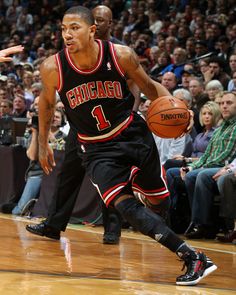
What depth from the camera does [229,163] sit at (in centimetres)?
748

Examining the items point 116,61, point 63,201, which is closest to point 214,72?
point 63,201

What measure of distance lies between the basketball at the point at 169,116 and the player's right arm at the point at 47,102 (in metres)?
0.77

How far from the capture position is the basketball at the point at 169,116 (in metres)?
5.03

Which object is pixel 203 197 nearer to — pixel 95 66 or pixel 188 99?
pixel 188 99

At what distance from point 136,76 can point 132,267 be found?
54.9 inches

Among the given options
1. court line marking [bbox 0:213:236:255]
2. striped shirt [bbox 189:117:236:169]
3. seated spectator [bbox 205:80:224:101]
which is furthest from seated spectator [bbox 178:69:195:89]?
court line marking [bbox 0:213:236:255]

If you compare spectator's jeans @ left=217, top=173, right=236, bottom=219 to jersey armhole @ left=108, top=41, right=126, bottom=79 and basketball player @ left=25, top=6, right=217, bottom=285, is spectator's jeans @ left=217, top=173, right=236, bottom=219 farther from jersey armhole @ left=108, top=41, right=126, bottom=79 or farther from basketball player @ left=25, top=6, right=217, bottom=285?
jersey armhole @ left=108, top=41, right=126, bottom=79

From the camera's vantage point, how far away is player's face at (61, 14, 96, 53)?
501 cm

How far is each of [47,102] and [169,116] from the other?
40.4 inches

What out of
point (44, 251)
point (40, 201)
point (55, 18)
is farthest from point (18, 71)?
point (44, 251)

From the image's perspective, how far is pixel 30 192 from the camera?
30.5 ft

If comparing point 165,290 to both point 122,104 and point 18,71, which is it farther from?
point 18,71

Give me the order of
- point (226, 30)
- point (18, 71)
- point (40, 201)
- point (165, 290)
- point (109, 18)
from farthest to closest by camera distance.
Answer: point (18, 71) < point (226, 30) < point (40, 201) < point (109, 18) < point (165, 290)

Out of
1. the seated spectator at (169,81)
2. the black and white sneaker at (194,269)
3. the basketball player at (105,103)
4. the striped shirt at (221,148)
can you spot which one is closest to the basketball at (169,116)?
the basketball player at (105,103)
